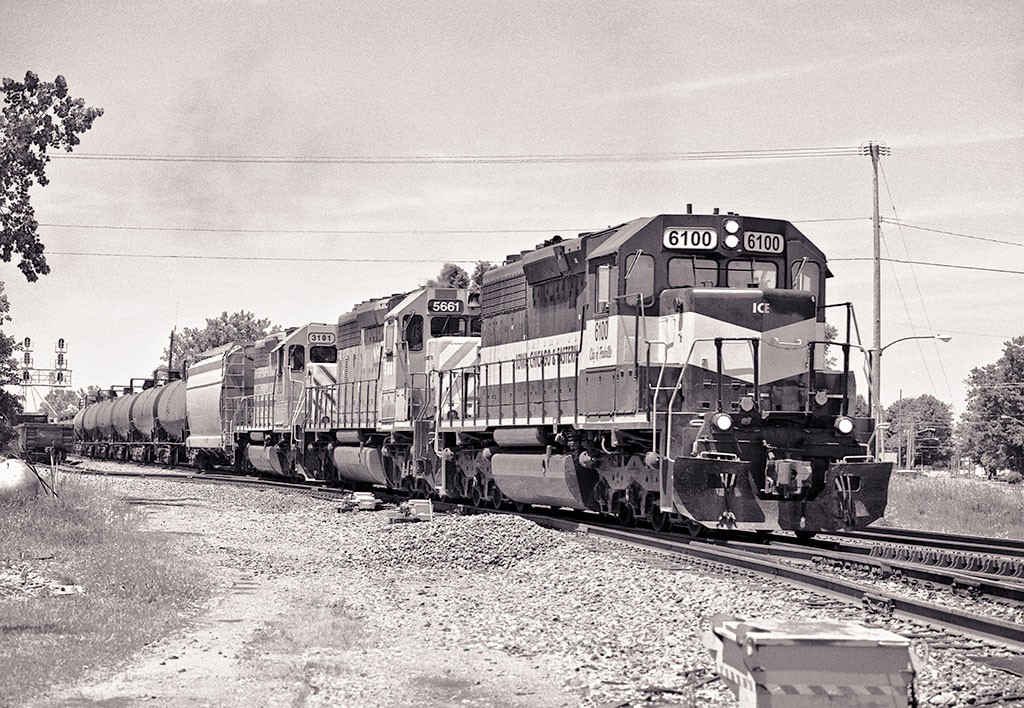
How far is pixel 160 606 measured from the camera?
10.7 m

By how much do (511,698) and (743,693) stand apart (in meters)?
2.41

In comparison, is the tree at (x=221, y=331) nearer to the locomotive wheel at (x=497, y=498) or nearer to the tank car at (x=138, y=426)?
the tank car at (x=138, y=426)

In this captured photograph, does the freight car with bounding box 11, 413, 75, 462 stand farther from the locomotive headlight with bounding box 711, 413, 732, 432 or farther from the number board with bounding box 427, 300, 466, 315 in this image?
the locomotive headlight with bounding box 711, 413, 732, 432

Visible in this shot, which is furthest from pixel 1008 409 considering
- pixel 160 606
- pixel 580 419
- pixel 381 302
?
pixel 160 606

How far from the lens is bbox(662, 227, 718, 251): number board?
15.3 m

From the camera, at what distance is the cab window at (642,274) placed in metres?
15.4

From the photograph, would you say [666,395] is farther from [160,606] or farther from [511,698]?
[511,698]

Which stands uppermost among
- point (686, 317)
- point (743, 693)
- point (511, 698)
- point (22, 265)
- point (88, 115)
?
point (88, 115)

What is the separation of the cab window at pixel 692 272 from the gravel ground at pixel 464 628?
11.5 feet

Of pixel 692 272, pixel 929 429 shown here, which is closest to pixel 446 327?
pixel 692 272

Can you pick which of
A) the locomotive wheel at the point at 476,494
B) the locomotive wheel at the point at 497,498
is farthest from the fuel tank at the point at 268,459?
the locomotive wheel at the point at 497,498

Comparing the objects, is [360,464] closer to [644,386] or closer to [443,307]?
[443,307]

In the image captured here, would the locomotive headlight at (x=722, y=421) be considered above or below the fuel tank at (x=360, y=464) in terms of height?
above

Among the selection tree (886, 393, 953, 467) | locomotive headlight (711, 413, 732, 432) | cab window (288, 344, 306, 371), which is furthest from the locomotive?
tree (886, 393, 953, 467)
